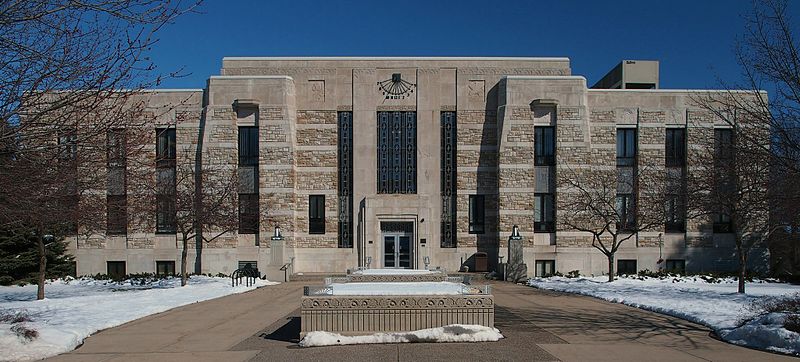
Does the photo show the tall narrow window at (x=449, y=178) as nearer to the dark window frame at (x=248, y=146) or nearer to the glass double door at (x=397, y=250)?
the glass double door at (x=397, y=250)

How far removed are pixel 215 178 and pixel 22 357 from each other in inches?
948

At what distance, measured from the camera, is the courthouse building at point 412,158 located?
34.9m

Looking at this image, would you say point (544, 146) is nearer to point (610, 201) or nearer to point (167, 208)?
point (610, 201)

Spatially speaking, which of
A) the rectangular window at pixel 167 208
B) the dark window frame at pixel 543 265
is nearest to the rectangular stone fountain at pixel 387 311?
the rectangular window at pixel 167 208

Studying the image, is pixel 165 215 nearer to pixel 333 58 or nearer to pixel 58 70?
pixel 333 58

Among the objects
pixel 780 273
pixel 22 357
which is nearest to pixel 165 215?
pixel 22 357

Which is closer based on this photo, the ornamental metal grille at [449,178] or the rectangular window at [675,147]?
the rectangular window at [675,147]

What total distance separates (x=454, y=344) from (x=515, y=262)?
21.6 m

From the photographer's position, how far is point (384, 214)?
117 feet

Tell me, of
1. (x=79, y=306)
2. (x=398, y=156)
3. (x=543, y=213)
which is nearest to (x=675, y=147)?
(x=543, y=213)

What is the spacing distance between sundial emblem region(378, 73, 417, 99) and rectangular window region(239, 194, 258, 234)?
30.3 ft

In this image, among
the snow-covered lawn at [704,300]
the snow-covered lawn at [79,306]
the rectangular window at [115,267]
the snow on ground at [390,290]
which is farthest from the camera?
the rectangular window at [115,267]

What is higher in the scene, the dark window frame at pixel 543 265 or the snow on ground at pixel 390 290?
the snow on ground at pixel 390 290

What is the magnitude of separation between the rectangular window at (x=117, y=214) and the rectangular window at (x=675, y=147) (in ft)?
90.1
